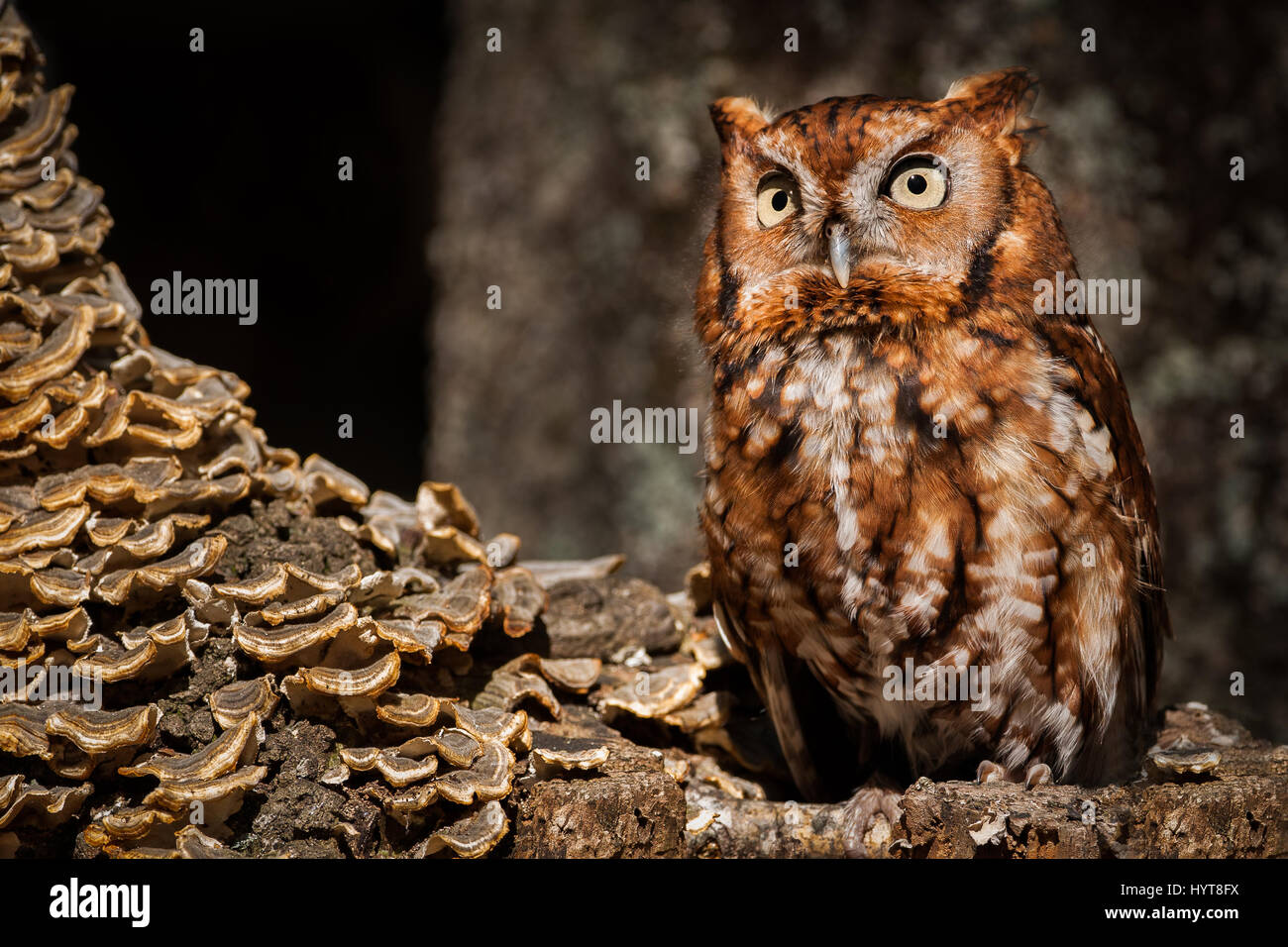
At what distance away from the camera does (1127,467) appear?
6.85 ft

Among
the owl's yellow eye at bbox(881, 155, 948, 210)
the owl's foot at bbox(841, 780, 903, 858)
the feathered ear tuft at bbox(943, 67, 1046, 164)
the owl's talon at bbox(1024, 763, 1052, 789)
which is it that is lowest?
the owl's foot at bbox(841, 780, 903, 858)

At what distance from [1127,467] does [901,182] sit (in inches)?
29.5

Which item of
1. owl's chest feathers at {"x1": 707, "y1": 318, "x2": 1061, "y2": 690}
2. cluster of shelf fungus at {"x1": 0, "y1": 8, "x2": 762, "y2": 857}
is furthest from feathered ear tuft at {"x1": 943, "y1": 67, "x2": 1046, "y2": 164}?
cluster of shelf fungus at {"x1": 0, "y1": 8, "x2": 762, "y2": 857}

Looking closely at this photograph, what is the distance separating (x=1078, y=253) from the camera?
7.32 ft

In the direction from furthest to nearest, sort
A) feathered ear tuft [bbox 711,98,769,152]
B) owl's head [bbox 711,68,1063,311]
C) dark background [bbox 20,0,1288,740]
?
1. dark background [bbox 20,0,1288,740]
2. feathered ear tuft [bbox 711,98,769,152]
3. owl's head [bbox 711,68,1063,311]

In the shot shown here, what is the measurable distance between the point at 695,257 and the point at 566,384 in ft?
7.33

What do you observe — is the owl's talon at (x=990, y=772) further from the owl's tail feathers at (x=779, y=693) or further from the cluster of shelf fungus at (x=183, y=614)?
the cluster of shelf fungus at (x=183, y=614)

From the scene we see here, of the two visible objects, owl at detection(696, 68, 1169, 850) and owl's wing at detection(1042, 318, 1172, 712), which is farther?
owl's wing at detection(1042, 318, 1172, 712)

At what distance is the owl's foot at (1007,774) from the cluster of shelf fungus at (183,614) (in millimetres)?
559

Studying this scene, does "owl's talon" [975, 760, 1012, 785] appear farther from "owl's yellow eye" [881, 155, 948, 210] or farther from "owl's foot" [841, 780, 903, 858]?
"owl's yellow eye" [881, 155, 948, 210]

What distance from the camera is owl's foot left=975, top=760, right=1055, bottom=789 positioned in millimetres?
2004

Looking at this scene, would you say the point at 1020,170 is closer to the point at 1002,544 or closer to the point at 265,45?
the point at 1002,544

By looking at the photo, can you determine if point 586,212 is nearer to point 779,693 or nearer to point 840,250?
point 840,250

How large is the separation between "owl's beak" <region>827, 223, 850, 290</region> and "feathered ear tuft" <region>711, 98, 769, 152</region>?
0.32 m
